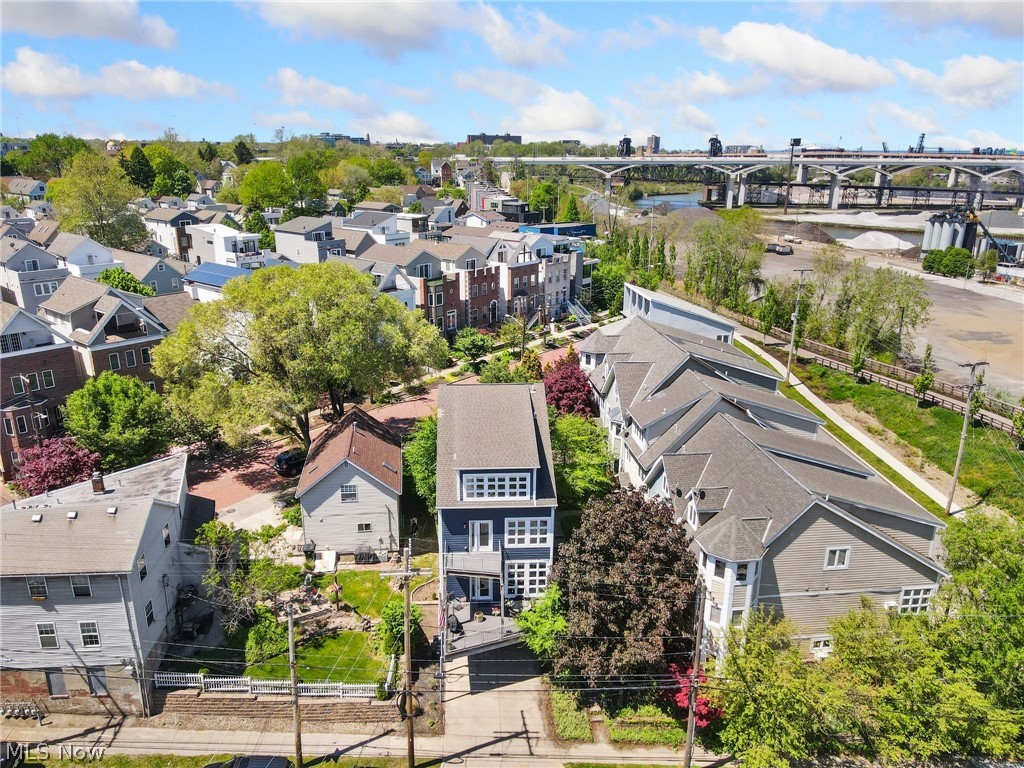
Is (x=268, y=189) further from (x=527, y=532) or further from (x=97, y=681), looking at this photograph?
(x=97, y=681)

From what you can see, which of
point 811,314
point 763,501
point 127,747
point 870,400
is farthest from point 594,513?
point 811,314

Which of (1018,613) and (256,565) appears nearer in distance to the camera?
(1018,613)

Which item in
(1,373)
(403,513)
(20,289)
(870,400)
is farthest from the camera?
(20,289)

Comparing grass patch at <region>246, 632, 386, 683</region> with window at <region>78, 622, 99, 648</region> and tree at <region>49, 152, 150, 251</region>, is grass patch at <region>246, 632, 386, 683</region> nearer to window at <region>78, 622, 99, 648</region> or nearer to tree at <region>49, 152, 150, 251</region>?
window at <region>78, 622, 99, 648</region>

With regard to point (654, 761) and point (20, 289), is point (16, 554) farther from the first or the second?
point (20, 289)

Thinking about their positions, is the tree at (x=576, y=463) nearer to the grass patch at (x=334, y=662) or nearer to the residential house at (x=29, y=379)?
the grass patch at (x=334, y=662)

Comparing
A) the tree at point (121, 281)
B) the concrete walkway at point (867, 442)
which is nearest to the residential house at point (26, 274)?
the tree at point (121, 281)

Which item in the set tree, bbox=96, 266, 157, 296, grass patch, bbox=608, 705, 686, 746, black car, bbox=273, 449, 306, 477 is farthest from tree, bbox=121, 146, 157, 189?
grass patch, bbox=608, 705, 686, 746
